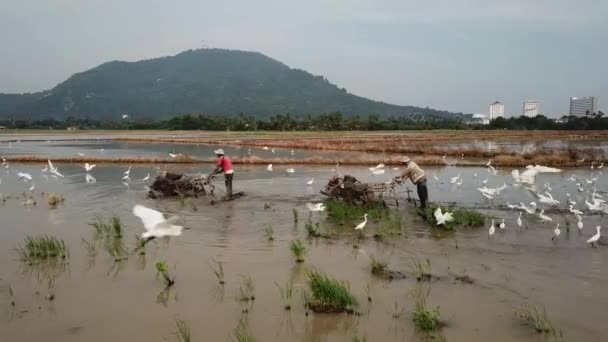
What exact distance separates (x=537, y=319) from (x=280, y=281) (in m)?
3.29

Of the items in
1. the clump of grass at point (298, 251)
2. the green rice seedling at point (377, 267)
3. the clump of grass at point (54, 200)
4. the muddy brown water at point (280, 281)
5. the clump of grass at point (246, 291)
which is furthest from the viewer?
the clump of grass at point (54, 200)

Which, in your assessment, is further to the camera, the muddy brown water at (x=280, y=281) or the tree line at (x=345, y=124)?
the tree line at (x=345, y=124)

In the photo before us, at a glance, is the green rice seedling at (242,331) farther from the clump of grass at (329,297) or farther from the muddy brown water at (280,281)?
the clump of grass at (329,297)

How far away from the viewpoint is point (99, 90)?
19738cm

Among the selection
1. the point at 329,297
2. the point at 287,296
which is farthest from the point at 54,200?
the point at 329,297

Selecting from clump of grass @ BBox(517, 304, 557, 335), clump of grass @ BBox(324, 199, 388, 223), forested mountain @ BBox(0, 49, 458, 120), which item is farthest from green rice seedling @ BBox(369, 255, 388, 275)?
forested mountain @ BBox(0, 49, 458, 120)

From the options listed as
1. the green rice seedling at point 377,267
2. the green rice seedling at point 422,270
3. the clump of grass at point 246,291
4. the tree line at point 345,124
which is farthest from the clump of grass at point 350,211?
the tree line at point 345,124

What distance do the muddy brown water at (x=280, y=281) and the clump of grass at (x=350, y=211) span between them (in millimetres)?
312

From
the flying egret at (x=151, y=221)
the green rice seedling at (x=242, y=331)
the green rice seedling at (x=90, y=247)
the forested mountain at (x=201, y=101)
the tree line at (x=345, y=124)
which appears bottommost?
the green rice seedling at (x=242, y=331)

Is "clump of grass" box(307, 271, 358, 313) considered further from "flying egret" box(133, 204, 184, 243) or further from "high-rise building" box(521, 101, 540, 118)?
→ "high-rise building" box(521, 101, 540, 118)

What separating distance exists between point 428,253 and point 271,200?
251 inches

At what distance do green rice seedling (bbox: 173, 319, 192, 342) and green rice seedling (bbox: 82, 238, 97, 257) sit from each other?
336 centimetres

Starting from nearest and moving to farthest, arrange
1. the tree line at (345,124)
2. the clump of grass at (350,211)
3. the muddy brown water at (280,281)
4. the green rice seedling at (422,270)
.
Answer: the muddy brown water at (280,281), the green rice seedling at (422,270), the clump of grass at (350,211), the tree line at (345,124)

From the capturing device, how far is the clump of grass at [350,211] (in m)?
11.3
